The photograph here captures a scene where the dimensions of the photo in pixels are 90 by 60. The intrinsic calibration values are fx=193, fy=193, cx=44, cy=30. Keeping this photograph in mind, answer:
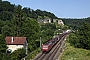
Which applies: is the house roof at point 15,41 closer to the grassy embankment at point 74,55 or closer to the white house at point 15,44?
the white house at point 15,44

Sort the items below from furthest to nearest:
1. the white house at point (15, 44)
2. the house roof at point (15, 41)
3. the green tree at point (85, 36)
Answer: the green tree at point (85, 36) < the house roof at point (15, 41) < the white house at point (15, 44)

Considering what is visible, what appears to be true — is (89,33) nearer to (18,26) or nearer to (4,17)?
(18,26)

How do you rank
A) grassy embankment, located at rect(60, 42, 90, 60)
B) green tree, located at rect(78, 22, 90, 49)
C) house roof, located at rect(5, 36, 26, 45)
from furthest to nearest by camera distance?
green tree, located at rect(78, 22, 90, 49), house roof, located at rect(5, 36, 26, 45), grassy embankment, located at rect(60, 42, 90, 60)

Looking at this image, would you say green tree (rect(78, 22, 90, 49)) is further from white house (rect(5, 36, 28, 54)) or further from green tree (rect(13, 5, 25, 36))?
white house (rect(5, 36, 28, 54))

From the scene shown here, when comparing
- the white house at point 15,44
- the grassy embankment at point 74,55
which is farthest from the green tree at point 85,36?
the white house at point 15,44

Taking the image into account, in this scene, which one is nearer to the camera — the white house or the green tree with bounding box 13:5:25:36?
the white house

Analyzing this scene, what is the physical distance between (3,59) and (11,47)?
21.9m

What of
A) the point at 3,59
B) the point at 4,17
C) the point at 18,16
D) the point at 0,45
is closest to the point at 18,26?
the point at 18,16

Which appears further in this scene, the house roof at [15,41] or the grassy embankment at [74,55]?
the house roof at [15,41]

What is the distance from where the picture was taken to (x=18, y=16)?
7756 cm

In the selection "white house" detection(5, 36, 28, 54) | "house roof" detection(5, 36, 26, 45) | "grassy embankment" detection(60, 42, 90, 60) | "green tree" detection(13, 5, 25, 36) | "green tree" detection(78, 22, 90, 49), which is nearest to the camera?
"grassy embankment" detection(60, 42, 90, 60)

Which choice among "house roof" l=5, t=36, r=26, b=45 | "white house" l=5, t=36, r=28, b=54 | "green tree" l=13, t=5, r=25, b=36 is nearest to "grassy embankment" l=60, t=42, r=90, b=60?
"white house" l=5, t=36, r=28, b=54

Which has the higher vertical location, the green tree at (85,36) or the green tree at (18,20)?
the green tree at (18,20)

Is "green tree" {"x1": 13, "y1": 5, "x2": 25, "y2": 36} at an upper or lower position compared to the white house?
upper
